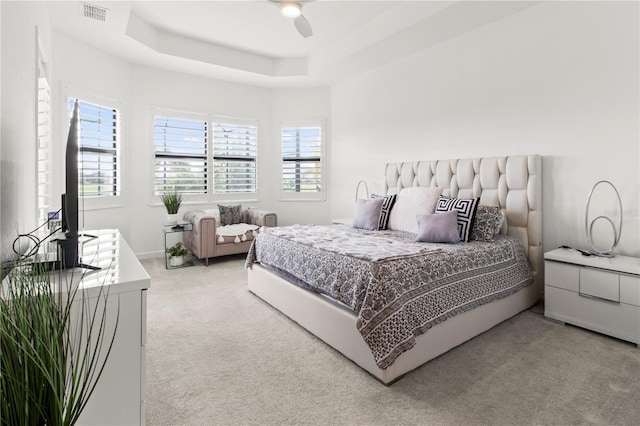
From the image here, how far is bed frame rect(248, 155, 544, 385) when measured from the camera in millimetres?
2236

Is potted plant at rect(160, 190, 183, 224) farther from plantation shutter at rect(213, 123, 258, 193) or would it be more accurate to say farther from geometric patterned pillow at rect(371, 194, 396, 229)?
geometric patterned pillow at rect(371, 194, 396, 229)

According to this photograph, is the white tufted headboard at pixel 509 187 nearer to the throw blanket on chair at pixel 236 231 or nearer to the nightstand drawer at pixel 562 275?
the nightstand drawer at pixel 562 275

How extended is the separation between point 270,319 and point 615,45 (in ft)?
12.2

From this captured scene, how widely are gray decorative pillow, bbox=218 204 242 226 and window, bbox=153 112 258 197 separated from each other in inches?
19.1

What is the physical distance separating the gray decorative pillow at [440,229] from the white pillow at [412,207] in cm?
49

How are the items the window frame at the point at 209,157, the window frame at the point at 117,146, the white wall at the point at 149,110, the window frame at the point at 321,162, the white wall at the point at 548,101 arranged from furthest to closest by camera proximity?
the window frame at the point at 321,162 → the window frame at the point at 209,157 → the white wall at the point at 149,110 → the window frame at the point at 117,146 → the white wall at the point at 548,101

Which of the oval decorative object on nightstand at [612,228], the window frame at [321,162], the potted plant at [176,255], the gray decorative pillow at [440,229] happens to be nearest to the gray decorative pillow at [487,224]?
the gray decorative pillow at [440,229]

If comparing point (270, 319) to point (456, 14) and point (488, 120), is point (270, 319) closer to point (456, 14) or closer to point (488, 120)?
point (488, 120)

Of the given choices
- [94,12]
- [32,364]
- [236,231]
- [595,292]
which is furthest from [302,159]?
[32,364]

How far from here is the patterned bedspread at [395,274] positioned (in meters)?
2.04

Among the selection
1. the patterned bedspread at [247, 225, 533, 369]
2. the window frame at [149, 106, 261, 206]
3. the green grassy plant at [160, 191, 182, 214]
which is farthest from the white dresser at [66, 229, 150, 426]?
the window frame at [149, 106, 261, 206]

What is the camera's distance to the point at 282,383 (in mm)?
2055

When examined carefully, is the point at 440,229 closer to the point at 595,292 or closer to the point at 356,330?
the point at 595,292

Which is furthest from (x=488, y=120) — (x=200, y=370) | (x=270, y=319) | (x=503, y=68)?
(x=200, y=370)
